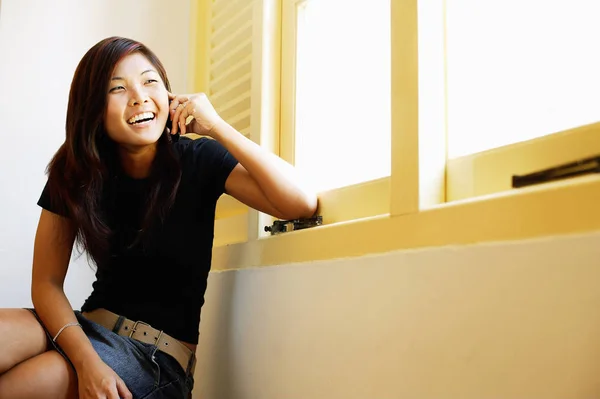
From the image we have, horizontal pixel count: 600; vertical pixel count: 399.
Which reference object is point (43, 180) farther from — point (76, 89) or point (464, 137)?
point (464, 137)

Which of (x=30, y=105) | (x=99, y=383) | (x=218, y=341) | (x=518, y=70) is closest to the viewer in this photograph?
(x=518, y=70)

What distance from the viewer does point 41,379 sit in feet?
→ 3.37

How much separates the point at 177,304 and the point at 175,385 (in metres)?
0.15

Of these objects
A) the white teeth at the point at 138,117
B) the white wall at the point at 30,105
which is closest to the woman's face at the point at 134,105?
the white teeth at the point at 138,117

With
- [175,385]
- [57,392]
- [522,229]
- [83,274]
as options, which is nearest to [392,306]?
[522,229]

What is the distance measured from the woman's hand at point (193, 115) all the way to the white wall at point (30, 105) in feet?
1.80

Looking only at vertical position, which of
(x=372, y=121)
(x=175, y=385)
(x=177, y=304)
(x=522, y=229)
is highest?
(x=372, y=121)

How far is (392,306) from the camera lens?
0.92 m

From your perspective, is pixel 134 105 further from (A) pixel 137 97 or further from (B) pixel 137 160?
(B) pixel 137 160

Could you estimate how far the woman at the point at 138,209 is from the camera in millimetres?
1134

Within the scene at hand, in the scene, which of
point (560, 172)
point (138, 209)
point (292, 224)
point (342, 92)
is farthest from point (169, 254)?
point (560, 172)

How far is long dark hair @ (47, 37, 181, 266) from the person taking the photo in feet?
3.82

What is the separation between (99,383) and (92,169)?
39 centimetres

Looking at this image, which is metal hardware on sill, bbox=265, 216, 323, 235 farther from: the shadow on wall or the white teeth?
the white teeth
